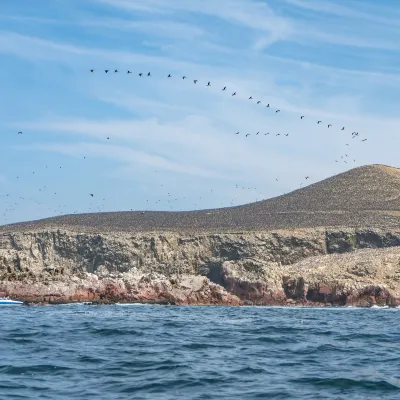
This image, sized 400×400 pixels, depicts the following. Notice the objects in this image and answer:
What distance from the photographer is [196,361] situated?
2541 centimetres

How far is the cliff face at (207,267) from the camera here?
236 feet

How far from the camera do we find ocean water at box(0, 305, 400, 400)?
20.3m

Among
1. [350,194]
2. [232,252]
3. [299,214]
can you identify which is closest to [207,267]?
[232,252]

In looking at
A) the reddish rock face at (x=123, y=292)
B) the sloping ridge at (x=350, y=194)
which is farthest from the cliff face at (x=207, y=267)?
the sloping ridge at (x=350, y=194)

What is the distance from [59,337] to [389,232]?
73.5m

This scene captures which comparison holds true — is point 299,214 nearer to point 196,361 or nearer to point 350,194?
point 350,194

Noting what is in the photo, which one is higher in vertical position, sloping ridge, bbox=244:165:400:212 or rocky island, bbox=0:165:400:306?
sloping ridge, bbox=244:165:400:212

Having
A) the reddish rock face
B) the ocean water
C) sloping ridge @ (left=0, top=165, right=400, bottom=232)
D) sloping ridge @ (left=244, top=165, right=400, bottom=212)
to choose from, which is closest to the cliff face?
the reddish rock face

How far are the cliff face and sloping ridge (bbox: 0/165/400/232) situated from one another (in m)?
4.81

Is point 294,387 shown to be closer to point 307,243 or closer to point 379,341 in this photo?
point 379,341

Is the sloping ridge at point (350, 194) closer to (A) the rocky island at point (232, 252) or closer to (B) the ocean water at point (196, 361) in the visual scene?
(A) the rocky island at point (232, 252)

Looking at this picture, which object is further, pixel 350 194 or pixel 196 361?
pixel 350 194

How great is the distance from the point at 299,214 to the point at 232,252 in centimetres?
2105

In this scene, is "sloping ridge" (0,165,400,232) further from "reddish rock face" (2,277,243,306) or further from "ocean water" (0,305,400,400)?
"ocean water" (0,305,400,400)
